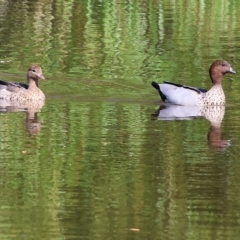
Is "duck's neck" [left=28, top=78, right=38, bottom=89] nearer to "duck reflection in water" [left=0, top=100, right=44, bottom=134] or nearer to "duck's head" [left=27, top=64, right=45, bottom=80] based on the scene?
"duck's head" [left=27, top=64, right=45, bottom=80]

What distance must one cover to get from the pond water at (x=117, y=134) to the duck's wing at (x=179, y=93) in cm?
27

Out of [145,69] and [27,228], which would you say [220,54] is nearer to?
[145,69]

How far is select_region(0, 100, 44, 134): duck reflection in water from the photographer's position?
15.2 metres

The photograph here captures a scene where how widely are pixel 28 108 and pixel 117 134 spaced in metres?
3.25

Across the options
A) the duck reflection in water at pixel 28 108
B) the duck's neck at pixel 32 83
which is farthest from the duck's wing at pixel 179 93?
the duck's neck at pixel 32 83

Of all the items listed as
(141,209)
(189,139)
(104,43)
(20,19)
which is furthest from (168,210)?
(20,19)

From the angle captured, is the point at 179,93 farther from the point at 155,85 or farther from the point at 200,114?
the point at 200,114

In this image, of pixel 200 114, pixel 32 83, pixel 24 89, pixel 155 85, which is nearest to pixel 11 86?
Answer: pixel 24 89

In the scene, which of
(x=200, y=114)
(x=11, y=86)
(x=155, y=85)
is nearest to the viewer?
(x=200, y=114)

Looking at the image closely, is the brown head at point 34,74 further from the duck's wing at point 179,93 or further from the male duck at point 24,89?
the duck's wing at point 179,93

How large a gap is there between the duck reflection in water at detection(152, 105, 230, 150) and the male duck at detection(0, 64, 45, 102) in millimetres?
2033

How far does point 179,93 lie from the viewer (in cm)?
1753

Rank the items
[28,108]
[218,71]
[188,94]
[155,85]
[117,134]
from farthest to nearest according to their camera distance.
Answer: [218,71] < [155,85] < [188,94] < [28,108] < [117,134]

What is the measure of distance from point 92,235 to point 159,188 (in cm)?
197
